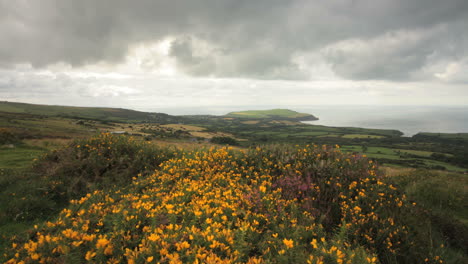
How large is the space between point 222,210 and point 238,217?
0.35 meters

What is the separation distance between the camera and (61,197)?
21.6 ft

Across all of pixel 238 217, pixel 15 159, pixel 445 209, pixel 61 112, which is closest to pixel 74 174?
pixel 15 159

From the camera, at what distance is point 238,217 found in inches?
165

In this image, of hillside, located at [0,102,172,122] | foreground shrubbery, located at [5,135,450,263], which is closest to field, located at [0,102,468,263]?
foreground shrubbery, located at [5,135,450,263]

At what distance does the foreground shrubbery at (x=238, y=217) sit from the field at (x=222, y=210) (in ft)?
0.09

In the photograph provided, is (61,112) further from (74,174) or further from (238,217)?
(238,217)

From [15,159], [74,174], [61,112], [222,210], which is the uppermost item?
[61,112]

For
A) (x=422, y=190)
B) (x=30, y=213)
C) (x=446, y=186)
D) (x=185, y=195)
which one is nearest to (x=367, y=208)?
(x=185, y=195)

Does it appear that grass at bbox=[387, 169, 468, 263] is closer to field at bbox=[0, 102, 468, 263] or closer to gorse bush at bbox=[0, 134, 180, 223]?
field at bbox=[0, 102, 468, 263]

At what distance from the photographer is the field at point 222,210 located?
3018 mm

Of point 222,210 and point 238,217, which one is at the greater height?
point 222,210

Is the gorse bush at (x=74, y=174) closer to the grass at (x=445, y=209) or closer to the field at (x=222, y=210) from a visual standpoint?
the field at (x=222, y=210)

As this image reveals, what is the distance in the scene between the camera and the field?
3018mm

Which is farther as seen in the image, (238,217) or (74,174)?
(74,174)
